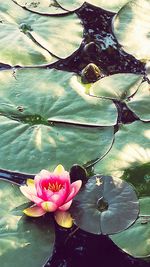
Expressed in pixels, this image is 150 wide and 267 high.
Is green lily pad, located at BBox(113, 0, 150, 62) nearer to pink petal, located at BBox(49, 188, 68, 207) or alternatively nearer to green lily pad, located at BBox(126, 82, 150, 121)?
green lily pad, located at BBox(126, 82, 150, 121)

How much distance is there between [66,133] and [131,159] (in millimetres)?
271

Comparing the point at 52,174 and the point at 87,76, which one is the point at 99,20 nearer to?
the point at 87,76

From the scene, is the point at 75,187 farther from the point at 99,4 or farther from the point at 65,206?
the point at 99,4

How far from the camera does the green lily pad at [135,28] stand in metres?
2.35

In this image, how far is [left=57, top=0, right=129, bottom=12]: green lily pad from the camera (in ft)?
8.38

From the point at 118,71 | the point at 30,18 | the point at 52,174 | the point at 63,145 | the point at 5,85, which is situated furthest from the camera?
the point at 30,18

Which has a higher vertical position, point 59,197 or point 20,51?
point 20,51

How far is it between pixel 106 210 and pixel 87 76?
75 cm

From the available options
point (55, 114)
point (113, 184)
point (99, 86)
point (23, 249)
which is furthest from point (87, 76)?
point (23, 249)

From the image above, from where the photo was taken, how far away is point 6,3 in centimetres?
254

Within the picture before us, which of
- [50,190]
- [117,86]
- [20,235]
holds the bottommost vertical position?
[20,235]

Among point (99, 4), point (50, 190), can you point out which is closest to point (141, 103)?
point (50, 190)

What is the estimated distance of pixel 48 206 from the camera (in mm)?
1627

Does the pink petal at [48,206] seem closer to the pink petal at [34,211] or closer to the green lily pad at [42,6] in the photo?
the pink petal at [34,211]
